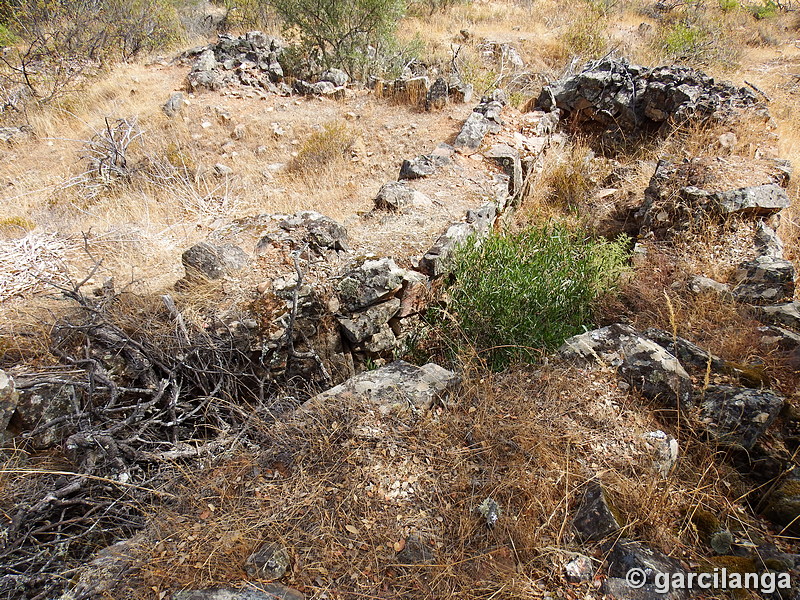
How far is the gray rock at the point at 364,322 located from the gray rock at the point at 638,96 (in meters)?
5.81

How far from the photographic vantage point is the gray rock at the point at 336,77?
29.6ft

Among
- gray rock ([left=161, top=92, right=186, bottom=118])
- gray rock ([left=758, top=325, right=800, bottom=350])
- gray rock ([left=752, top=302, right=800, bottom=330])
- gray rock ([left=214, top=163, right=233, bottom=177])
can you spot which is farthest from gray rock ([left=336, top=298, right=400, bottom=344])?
gray rock ([left=161, top=92, right=186, bottom=118])

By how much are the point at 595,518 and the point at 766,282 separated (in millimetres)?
3190

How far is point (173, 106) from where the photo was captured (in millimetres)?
8031

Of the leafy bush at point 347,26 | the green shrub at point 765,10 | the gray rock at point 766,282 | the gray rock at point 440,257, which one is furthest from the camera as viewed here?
the green shrub at point 765,10

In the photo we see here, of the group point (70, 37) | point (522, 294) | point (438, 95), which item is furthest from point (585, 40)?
point (70, 37)

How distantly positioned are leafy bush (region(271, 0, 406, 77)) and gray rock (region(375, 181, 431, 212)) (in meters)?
5.48

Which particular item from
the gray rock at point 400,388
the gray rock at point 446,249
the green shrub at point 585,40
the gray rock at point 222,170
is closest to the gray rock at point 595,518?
the gray rock at point 400,388

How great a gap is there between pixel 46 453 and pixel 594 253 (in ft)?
15.5

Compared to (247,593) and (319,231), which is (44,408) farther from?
(319,231)

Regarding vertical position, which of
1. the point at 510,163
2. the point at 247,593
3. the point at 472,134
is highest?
the point at 472,134

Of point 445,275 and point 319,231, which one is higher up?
point 319,231

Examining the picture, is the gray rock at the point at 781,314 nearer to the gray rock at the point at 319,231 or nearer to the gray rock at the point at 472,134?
the gray rock at the point at 319,231

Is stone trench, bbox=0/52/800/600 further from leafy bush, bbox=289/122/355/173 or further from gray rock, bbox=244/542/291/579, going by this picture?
leafy bush, bbox=289/122/355/173
